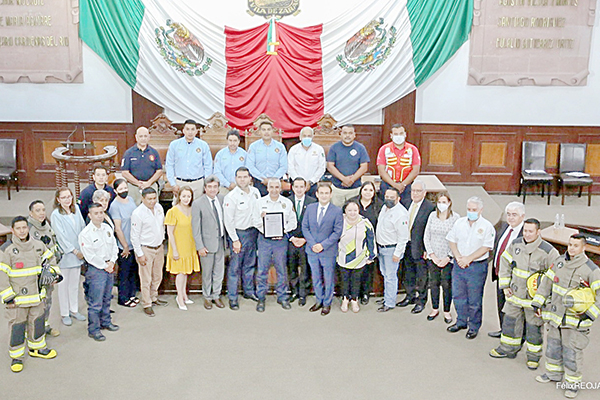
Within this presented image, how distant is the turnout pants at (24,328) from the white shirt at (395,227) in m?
3.15

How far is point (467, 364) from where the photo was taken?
18.3 ft

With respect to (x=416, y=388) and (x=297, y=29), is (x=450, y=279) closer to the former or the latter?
(x=416, y=388)

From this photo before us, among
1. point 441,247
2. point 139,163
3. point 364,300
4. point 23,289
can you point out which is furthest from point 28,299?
point 441,247

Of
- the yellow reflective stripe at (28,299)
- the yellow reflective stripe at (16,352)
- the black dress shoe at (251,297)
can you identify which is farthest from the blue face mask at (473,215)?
the yellow reflective stripe at (16,352)

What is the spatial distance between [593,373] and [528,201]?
4685 millimetres

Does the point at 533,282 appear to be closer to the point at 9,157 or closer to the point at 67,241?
the point at 67,241

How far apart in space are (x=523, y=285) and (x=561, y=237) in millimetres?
2080

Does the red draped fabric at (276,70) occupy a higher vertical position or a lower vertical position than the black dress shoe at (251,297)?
higher

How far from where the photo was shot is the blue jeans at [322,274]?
21.2ft

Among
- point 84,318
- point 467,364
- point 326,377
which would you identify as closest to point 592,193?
point 467,364

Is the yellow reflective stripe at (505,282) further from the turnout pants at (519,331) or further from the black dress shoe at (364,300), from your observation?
the black dress shoe at (364,300)

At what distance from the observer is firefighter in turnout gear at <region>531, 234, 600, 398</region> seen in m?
4.94

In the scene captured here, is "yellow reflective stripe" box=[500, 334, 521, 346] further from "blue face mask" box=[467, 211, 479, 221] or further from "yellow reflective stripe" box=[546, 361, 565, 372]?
"blue face mask" box=[467, 211, 479, 221]

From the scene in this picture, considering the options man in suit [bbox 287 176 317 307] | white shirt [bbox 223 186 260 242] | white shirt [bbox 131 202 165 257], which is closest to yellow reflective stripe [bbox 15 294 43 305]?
white shirt [bbox 131 202 165 257]
